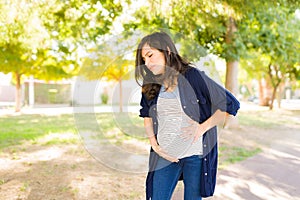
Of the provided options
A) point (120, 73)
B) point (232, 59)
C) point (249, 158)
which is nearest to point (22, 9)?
point (120, 73)

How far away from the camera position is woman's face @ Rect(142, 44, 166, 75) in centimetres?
197

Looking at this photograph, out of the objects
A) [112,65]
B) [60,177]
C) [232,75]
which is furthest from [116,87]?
[232,75]

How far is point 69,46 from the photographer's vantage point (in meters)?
11.3

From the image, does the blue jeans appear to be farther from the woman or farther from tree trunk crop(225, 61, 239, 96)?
tree trunk crop(225, 61, 239, 96)

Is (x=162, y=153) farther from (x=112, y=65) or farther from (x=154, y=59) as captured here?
(x=112, y=65)

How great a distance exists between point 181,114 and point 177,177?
417mm

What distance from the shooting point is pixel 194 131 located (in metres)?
1.94

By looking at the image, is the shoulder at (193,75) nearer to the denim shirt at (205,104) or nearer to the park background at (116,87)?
the denim shirt at (205,104)

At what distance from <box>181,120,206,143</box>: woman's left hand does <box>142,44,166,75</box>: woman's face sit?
0.37m

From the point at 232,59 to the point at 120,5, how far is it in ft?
12.2

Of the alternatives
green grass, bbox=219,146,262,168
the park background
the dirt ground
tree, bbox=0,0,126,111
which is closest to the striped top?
the park background

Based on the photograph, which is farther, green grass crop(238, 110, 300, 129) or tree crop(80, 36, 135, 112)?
green grass crop(238, 110, 300, 129)

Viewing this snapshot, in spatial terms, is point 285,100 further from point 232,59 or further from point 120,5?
point 120,5

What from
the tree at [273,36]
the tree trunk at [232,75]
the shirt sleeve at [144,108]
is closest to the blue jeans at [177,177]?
the shirt sleeve at [144,108]
